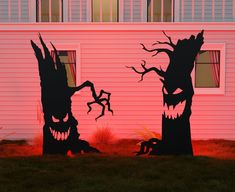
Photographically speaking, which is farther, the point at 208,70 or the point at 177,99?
the point at 208,70

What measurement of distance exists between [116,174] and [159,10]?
37.6 feet

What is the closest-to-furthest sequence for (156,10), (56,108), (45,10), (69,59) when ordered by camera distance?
1. (56,108)
2. (69,59)
3. (156,10)
4. (45,10)

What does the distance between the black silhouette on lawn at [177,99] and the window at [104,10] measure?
8.68 meters

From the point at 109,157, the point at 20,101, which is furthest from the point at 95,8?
the point at 109,157

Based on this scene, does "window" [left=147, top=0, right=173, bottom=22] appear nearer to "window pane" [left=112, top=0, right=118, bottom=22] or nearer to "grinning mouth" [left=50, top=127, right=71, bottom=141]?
"window pane" [left=112, top=0, right=118, bottom=22]

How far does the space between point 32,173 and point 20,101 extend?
13.5ft

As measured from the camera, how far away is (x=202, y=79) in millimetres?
10648

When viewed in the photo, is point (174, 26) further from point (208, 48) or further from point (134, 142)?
point (134, 142)

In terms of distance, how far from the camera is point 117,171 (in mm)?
6859

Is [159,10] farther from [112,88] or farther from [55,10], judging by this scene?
[112,88]

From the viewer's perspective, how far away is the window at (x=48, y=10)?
16328mm

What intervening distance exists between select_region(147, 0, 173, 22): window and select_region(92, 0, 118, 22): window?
5.39 ft

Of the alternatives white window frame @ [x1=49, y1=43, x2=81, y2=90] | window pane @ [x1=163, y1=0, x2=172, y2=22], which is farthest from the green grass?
window pane @ [x1=163, y1=0, x2=172, y2=22]

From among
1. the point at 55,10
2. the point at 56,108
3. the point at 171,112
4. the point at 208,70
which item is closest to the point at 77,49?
the point at 56,108
